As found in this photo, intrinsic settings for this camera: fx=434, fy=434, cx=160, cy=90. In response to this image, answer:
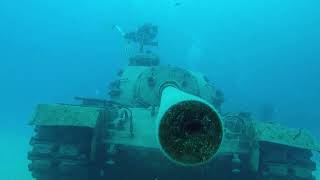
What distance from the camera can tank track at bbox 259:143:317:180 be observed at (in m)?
7.30

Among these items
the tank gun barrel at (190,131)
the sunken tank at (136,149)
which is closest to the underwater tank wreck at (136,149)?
the sunken tank at (136,149)

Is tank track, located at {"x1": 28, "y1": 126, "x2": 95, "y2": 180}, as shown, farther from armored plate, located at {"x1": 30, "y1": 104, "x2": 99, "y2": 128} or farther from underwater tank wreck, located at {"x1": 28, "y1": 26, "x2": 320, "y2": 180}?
armored plate, located at {"x1": 30, "y1": 104, "x2": 99, "y2": 128}

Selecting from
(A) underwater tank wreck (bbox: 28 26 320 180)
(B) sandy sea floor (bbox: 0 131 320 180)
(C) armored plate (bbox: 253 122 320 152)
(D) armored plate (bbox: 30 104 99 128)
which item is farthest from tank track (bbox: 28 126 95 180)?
(B) sandy sea floor (bbox: 0 131 320 180)

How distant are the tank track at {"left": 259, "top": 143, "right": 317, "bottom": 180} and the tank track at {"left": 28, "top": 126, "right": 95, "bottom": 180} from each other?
2940mm

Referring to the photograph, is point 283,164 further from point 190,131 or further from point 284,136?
point 190,131

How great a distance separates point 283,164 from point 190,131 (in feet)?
14.4

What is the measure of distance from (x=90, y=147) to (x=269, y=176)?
3.06 m

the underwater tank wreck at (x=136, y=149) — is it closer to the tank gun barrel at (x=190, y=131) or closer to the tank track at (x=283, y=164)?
the tank track at (x=283, y=164)

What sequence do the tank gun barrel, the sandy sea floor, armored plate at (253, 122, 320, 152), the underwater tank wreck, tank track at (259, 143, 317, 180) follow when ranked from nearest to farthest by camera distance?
the tank gun barrel → the underwater tank wreck → armored plate at (253, 122, 320, 152) → tank track at (259, 143, 317, 180) → the sandy sea floor

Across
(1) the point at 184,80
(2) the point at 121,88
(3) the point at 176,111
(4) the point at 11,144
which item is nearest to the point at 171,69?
(1) the point at 184,80

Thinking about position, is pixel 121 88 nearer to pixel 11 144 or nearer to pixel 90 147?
pixel 90 147

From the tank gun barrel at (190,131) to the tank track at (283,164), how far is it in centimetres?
405

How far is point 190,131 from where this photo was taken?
11.5 ft

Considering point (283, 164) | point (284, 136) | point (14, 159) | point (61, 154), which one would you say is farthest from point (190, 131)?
point (14, 159)
